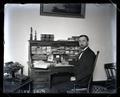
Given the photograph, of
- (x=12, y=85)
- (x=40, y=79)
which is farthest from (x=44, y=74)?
(x=12, y=85)

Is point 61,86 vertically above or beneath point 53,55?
beneath

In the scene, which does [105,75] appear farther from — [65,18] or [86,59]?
[65,18]

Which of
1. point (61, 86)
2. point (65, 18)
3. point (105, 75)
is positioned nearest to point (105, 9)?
point (65, 18)

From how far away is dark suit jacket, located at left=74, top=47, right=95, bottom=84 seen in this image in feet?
3.26

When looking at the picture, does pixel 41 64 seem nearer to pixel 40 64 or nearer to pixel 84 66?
pixel 40 64

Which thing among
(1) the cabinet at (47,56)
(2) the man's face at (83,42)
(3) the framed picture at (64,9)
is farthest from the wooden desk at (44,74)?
(3) the framed picture at (64,9)

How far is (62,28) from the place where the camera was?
3.27ft

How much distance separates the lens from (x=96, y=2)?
99cm

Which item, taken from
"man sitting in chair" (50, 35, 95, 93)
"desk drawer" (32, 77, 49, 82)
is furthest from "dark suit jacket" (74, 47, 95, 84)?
"desk drawer" (32, 77, 49, 82)

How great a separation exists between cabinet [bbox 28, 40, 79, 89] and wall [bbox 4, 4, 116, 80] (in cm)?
3

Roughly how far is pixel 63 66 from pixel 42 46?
0.16 meters

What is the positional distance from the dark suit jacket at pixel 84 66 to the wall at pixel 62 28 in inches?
1.3

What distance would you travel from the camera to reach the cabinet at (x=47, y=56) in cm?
99

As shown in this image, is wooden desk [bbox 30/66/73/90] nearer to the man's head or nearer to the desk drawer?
the desk drawer
